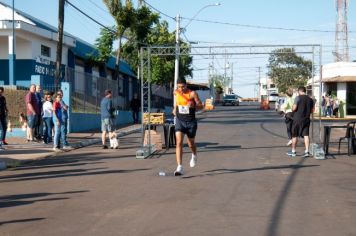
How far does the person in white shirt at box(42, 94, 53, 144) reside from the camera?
675 inches

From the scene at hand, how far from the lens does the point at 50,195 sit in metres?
8.91

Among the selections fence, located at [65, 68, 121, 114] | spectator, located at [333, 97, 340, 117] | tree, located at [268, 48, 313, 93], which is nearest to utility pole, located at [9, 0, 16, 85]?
fence, located at [65, 68, 121, 114]

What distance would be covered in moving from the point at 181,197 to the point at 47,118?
31.7ft

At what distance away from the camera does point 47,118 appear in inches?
680

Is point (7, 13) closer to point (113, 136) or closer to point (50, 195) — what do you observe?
point (113, 136)

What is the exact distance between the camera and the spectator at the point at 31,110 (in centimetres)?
1716

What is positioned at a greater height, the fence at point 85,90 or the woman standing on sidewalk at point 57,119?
the fence at point 85,90

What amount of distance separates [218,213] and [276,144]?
1104 cm

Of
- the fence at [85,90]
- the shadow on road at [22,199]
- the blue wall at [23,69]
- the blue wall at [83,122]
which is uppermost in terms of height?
the blue wall at [23,69]

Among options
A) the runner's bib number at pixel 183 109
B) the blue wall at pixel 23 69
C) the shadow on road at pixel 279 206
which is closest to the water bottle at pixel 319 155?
the shadow on road at pixel 279 206

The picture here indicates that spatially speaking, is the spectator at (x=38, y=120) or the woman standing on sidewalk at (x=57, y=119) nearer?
the woman standing on sidewalk at (x=57, y=119)

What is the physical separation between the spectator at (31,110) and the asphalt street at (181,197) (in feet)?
12.4

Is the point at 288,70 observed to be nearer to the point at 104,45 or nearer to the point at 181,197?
the point at 104,45

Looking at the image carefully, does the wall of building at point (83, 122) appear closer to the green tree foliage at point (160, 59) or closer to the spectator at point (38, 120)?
the spectator at point (38, 120)
